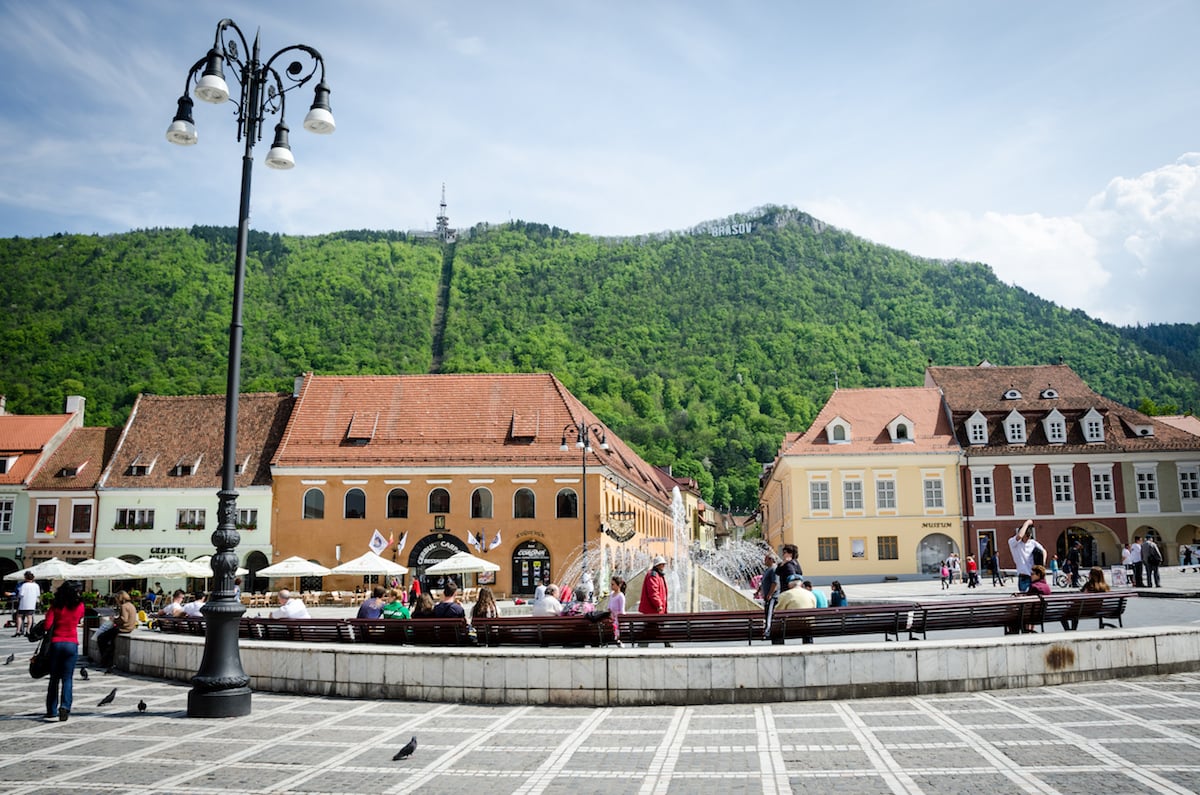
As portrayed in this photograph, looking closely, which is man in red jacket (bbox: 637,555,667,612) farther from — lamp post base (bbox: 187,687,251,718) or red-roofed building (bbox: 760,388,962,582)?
red-roofed building (bbox: 760,388,962,582)

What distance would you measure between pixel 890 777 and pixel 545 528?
36.9 metres

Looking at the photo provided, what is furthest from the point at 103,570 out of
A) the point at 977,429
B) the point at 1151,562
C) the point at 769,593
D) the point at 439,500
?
the point at 977,429

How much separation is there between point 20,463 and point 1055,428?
52.8 m

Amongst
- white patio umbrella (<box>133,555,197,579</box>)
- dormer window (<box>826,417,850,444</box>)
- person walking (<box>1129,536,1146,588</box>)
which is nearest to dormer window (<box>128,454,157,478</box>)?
white patio umbrella (<box>133,555,197,579</box>)

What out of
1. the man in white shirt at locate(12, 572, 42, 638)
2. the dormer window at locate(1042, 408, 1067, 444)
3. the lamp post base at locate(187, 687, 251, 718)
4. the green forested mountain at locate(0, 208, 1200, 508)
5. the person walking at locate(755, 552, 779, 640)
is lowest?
the lamp post base at locate(187, 687, 251, 718)

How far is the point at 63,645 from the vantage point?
11906mm

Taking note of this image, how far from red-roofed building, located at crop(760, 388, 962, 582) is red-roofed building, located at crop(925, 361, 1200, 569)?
1396mm

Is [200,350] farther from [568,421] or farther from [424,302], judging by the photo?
[568,421]

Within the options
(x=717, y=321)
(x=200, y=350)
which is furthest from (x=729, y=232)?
(x=200, y=350)

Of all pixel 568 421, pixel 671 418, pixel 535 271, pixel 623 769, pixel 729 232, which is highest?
pixel 729 232

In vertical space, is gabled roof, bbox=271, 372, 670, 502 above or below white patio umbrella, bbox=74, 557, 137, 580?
above

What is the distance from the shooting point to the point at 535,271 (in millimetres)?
116000

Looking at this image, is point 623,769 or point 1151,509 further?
point 1151,509

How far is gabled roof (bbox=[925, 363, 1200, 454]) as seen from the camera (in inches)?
1897
